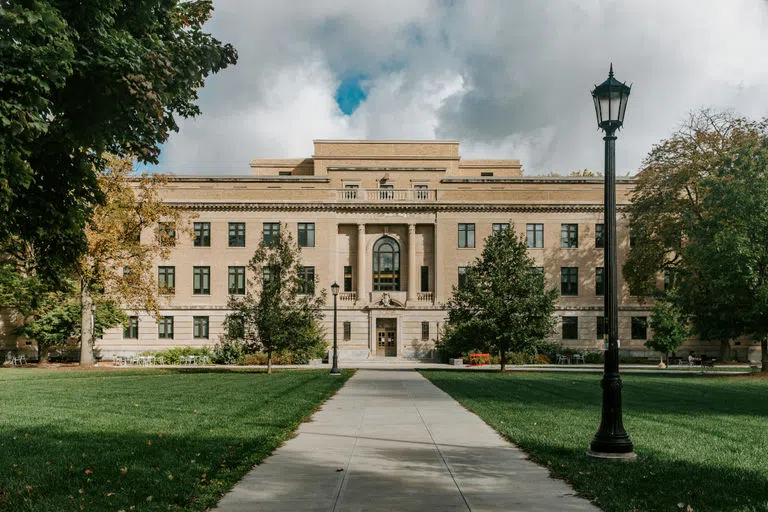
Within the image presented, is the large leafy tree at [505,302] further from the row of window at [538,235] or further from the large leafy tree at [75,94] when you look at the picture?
the large leafy tree at [75,94]

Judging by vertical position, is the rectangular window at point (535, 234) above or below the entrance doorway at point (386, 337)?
above

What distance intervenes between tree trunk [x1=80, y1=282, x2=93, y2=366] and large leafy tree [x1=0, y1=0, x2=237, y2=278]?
31.2 metres

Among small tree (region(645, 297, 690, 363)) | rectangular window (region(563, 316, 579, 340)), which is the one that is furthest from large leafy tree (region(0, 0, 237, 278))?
rectangular window (region(563, 316, 579, 340))

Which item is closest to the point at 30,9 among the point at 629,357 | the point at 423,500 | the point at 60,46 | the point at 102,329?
the point at 60,46

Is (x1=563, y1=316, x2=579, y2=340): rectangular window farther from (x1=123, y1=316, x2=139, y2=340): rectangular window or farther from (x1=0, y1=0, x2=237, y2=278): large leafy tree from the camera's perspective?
(x1=0, y1=0, x2=237, y2=278): large leafy tree

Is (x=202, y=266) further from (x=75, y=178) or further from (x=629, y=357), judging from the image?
(x=75, y=178)

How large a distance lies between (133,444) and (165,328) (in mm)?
48241

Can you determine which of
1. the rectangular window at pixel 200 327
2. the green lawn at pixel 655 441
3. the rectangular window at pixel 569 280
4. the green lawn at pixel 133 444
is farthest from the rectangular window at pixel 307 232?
the green lawn at pixel 133 444

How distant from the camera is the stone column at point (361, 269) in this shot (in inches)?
2309

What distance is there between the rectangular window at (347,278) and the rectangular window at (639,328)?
23201 millimetres

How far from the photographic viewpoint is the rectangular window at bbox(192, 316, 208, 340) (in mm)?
57812

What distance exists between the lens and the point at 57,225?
10.2 metres

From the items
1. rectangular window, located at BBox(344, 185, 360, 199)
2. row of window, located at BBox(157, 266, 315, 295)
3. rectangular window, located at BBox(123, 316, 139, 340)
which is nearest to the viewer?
rectangular window, located at BBox(123, 316, 139, 340)

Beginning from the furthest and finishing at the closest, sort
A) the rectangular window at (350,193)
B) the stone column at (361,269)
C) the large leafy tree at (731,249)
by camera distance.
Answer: the rectangular window at (350,193) → the stone column at (361,269) → the large leafy tree at (731,249)
